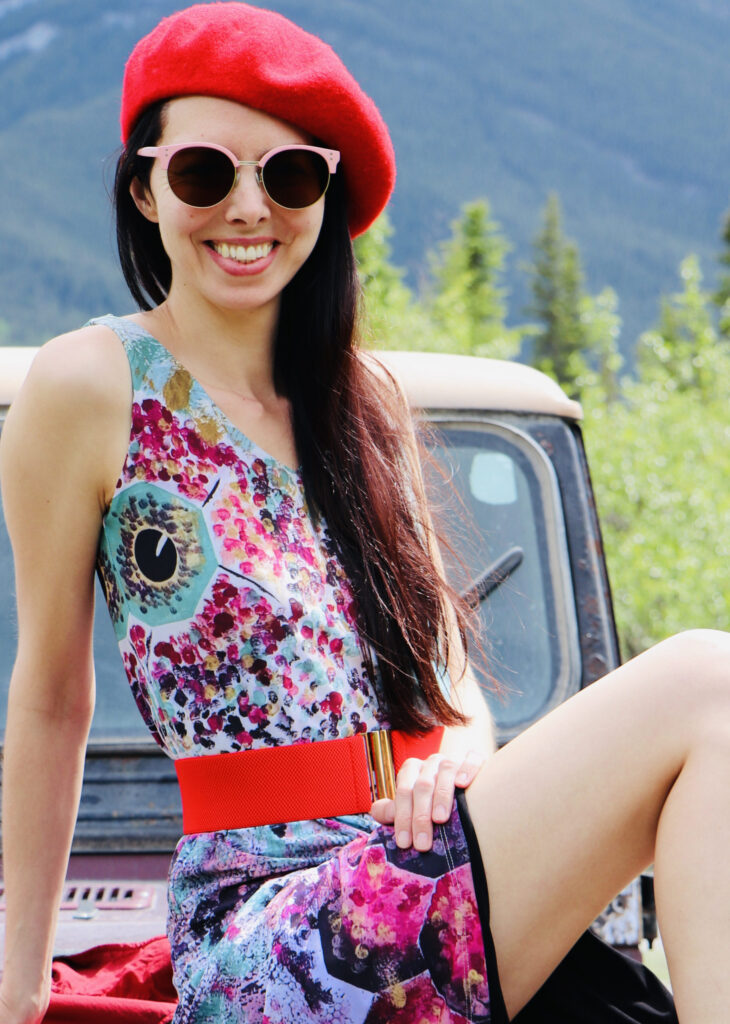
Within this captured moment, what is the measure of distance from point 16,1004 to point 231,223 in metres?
1.03

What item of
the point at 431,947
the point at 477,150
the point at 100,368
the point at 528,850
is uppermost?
the point at 477,150

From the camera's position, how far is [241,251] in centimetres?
171

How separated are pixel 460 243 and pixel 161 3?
313ft

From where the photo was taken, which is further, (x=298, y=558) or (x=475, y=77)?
(x=475, y=77)

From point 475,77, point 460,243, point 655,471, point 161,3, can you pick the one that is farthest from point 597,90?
point 655,471

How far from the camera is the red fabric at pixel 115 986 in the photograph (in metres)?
1.61

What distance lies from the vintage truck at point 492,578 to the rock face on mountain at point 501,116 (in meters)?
119

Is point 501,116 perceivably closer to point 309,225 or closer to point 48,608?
point 309,225

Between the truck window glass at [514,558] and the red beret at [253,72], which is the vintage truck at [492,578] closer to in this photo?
the truck window glass at [514,558]

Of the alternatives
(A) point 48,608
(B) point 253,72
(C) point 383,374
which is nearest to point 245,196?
(B) point 253,72

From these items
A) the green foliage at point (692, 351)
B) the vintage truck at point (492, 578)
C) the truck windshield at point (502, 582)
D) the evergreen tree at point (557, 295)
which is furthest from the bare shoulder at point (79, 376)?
the evergreen tree at point (557, 295)

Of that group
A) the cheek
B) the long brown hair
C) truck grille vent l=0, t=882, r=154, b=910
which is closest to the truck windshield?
truck grille vent l=0, t=882, r=154, b=910

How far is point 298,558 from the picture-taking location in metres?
1.66

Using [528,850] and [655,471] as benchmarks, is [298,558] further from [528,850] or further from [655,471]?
[655,471]
